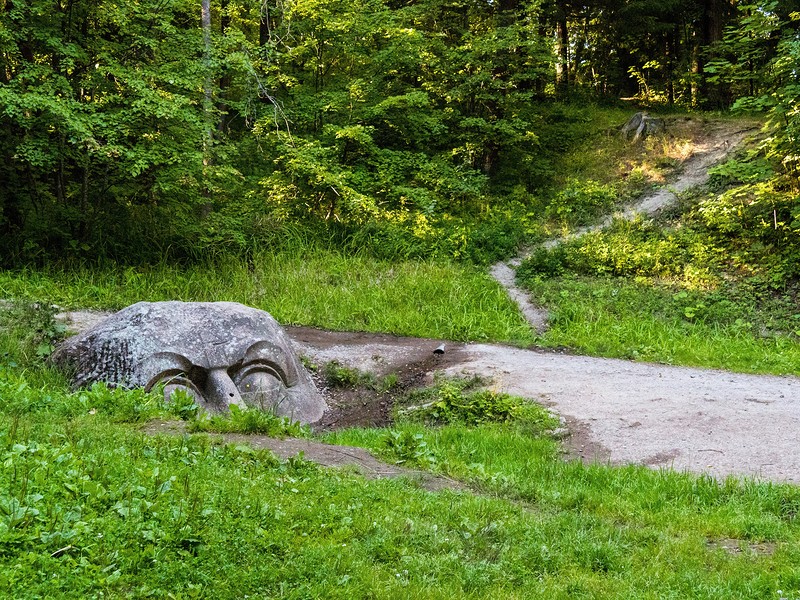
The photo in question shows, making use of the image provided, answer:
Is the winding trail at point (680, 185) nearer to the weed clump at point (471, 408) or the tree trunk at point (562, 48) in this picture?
the weed clump at point (471, 408)

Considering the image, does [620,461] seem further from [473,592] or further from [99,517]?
[99,517]

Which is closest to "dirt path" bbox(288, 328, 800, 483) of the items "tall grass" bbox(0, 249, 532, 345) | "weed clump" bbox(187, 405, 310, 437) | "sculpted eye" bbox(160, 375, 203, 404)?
"tall grass" bbox(0, 249, 532, 345)

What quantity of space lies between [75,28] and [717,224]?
43.1ft

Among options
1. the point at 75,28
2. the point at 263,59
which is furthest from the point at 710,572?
the point at 263,59

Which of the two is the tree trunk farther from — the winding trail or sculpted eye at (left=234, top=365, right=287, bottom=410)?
sculpted eye at (left=234, top=365, right=287, bottom=410)

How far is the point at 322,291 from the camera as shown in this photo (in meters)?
12.4

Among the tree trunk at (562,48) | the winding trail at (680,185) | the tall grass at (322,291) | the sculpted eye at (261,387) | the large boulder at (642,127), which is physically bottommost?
the sculpted eye at (261,387)

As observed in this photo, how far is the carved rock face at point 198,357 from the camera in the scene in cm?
726

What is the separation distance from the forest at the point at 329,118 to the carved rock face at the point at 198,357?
13.1ft

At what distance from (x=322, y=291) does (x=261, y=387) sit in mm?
4754

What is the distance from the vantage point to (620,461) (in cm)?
635

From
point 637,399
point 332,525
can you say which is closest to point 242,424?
point 332,525

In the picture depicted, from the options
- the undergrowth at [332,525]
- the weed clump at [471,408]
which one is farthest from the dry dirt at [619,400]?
the undergrowth at [332,525]

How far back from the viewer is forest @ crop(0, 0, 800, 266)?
11.3 meters
